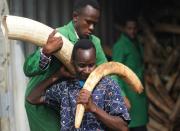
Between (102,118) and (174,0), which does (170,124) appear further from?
(102,118)

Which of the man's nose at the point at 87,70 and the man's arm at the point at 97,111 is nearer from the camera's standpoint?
the man's arm at the point at 97,111

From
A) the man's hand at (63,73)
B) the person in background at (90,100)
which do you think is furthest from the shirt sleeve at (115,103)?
the man's hand at (63,73)

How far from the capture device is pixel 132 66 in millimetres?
6711

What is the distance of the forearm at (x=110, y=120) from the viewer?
3.48 m

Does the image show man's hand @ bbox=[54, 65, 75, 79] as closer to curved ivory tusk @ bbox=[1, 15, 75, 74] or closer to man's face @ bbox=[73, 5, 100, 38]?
curved ivory tusk @ bbox=[1, 15, 75, 74]

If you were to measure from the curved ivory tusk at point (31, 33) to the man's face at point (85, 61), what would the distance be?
18 cm

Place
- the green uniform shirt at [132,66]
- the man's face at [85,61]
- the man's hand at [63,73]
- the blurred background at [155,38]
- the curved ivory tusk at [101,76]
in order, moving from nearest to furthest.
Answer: the curved ivory tusk at [101,76]
the man's face at [85,61]
the man's hand at [63,73]
the green uniform shirt at [132,66]
the blurred background at [155,38]

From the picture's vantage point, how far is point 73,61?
12.1 ft

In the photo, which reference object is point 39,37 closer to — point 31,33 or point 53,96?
point 31,33

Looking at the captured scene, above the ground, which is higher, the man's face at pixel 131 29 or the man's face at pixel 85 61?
the man's face at pixel 85 61

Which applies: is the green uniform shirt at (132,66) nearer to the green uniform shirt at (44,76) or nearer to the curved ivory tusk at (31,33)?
the green uniform shirt at (44,76)

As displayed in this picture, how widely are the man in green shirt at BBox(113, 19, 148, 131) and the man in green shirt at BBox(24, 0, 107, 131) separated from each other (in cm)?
253

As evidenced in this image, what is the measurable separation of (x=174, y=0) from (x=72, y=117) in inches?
170

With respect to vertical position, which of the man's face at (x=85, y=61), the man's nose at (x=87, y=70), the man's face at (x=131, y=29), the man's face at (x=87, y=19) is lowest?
the man's face at (x=131, y=29)
